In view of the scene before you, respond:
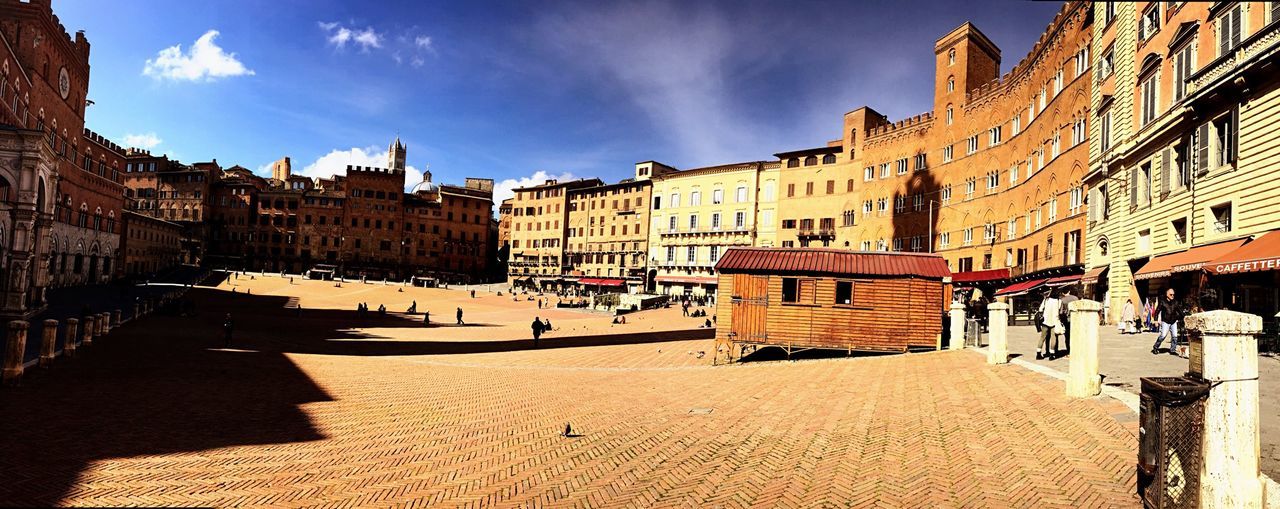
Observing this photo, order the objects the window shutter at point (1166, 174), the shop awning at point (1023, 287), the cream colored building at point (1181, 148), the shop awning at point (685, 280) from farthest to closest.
A: 1. the shop awning at point (685, 280)
2. the shop awning at point (1023, 287)
3. the window shutter at point (1166, 174)
4. the cream colored building at point (1181, 148)

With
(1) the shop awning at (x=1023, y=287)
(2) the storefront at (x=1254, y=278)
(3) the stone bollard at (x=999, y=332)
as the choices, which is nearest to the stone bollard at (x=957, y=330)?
(3) the stone bollard at (x=999, y=332)

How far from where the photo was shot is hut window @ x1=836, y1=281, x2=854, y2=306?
21.3m

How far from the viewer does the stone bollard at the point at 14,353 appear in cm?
1259

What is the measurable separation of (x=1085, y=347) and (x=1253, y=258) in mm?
8595

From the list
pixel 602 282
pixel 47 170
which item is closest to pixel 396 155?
pixel 602 282

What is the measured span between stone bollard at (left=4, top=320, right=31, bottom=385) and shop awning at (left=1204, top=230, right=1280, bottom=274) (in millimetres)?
27253

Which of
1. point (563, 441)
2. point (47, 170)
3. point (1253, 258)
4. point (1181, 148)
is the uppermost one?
→ point (1181, 148)

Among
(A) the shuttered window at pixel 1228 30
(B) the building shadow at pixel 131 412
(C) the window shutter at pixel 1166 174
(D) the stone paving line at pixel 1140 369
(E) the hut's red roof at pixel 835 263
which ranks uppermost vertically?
(A) the shuttered window at pixel 1228 30

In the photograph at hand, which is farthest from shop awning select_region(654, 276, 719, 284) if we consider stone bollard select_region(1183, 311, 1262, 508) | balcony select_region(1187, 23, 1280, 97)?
stone bollard select_region(1183, 311, 1262, 508)

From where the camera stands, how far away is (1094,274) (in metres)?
27.1

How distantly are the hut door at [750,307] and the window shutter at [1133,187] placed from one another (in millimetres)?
15558

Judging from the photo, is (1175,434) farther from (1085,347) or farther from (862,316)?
(862,316)

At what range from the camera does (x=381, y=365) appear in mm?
20703

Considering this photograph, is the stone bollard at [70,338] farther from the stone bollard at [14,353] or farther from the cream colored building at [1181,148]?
the cream colored building at [1181,148]
